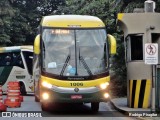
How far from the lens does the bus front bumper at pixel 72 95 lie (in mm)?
15788

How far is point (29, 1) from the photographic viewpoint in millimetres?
49312

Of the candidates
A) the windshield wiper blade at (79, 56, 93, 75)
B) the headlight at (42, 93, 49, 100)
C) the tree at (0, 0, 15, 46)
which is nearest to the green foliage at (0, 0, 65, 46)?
the tree at (0, 0, 15, 46)

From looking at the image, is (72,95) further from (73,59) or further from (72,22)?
(72,22)

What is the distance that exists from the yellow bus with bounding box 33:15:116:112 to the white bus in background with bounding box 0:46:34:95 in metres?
13.0

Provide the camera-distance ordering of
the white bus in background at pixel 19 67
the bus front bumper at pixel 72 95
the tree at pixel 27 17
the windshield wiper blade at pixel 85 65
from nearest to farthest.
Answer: the bus front bumper at pixel 72 95
the windshield wiper blade at pixel 85 65
the white bus in background at pixel 19 67
the tree at pixel 27 17

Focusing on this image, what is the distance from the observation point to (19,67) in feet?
98.5

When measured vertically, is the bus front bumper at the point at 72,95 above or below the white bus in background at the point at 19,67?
above

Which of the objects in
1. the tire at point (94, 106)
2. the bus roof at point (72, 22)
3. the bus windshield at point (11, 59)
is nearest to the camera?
the bus roof at point (72, 22)

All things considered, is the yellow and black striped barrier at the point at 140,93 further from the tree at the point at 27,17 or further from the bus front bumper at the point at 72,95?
the tree at the point at 27,17

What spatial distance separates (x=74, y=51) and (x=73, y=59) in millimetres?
314

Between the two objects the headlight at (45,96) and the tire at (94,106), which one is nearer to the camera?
the headlight at (45,96)

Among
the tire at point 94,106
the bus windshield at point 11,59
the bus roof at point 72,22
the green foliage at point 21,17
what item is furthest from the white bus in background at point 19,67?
the bus roof at point 72,22

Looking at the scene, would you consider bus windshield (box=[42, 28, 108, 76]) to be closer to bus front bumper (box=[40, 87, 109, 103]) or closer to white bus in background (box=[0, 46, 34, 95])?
bus front bumper (box=[40, 87, 109, 103])

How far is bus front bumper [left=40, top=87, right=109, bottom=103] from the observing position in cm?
1579
